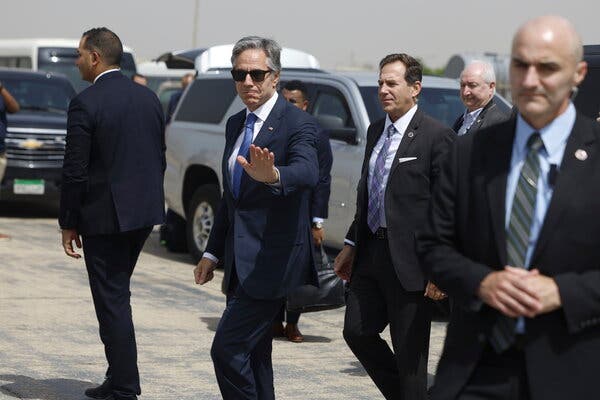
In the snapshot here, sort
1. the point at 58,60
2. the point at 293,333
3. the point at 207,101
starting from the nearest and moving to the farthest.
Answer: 1. the point at 293,333
2. the point at 207,101
3. the point at 58,60

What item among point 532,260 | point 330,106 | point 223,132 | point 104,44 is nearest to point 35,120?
point 223,132

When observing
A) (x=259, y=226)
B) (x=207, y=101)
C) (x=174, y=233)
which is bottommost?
(x=174, y=233)

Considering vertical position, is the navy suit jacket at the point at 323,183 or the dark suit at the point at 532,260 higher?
the dark suit at the point at 532,260

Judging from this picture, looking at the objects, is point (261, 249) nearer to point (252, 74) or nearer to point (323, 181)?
point (252, 74)

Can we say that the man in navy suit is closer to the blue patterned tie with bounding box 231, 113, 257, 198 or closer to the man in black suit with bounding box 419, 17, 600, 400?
the blue patterned tie with bounding box 231, 113, 257, 198

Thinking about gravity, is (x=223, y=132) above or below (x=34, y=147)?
above

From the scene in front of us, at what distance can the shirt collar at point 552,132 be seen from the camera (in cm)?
381

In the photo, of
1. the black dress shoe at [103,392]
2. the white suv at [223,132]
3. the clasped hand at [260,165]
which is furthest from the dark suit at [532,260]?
the white suv at [223,132]

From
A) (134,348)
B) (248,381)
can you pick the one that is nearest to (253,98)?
(248,381)

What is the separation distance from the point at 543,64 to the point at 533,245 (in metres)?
0.51

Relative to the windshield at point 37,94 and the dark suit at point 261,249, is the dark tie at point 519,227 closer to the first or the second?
the dark suit at point 261,249

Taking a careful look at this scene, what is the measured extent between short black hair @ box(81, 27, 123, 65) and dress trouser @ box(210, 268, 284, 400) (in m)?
1.87

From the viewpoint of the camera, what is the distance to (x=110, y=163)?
282 inches

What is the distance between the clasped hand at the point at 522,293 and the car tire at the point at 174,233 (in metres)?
10.9
